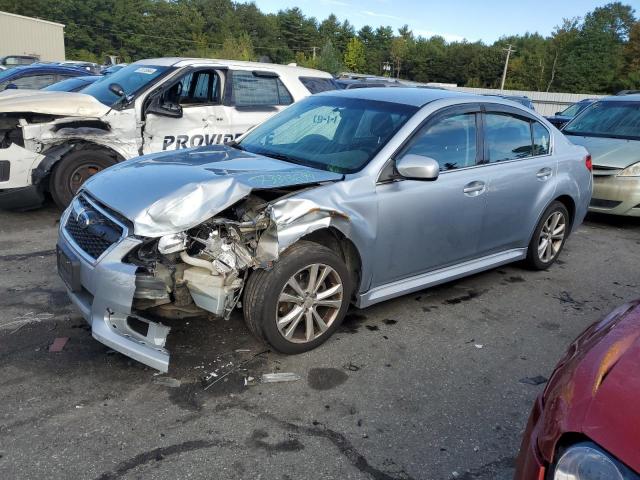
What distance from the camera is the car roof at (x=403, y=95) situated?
430cm

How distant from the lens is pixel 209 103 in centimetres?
709

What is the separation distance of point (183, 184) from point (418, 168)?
5.09ft

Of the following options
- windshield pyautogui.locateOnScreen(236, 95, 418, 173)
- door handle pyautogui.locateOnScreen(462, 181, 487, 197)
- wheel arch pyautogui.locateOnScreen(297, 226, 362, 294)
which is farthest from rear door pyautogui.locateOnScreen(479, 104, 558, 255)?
wheel arch pyautogui.locateOnScreen(297, 226, 362, 294)

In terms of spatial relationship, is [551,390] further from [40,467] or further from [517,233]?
[517,233]

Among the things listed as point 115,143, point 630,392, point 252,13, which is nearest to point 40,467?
point 630,392

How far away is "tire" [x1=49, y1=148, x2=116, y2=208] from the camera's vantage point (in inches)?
249

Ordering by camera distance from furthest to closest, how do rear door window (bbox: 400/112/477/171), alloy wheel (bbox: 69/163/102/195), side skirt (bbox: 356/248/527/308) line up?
alloy wheel (bbox: 69/163/102/195) < rear door window (bbox: 400/112/477/171) < side skirt (bbox: 356/248/527/308)

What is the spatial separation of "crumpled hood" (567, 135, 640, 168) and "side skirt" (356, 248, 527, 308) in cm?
329

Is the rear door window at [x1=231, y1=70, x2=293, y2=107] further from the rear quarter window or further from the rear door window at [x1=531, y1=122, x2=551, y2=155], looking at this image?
the rear door window at [x1=531, y1=122, x2=551, y2=155]

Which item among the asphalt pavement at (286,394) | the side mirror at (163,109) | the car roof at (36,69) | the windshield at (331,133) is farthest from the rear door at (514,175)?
the car roof at (36,69)

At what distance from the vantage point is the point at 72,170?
640 centimetres

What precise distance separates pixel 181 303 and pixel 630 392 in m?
2.49

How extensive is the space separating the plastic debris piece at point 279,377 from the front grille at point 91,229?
1.22m

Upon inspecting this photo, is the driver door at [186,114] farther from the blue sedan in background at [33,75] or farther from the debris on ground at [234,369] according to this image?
the blue sedan in background at [33,75]
